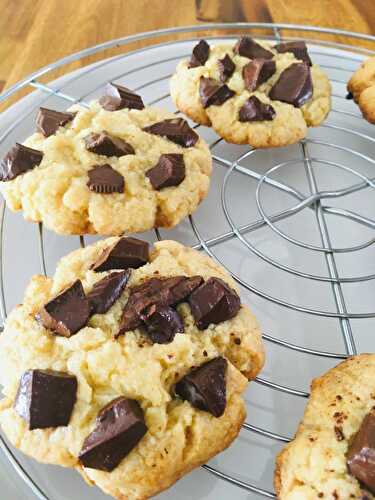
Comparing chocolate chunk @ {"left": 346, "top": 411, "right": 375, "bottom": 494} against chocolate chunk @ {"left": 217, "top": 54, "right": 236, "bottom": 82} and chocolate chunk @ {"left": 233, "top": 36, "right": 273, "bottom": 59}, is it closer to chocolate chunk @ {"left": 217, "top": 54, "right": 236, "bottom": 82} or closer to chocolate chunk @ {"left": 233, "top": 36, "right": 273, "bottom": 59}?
chocolate chunk @ {"left": 217, "top": 54, "right": 236, "bottom": 82}

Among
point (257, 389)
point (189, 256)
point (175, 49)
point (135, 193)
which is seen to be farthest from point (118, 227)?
point (175, 49)

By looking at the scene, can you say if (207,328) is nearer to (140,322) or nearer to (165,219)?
(140,322)

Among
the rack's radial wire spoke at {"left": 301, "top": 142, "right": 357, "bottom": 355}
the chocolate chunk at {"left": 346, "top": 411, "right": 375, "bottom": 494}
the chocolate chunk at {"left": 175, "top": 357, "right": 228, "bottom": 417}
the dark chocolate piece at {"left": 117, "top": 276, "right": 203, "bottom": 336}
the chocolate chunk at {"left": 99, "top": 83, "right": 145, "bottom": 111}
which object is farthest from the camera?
the chocolate chunk at {"left": 99, "top": 83, "right": 145, "bottom": 111}

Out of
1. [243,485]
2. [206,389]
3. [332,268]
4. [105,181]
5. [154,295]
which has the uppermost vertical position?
[105,181]

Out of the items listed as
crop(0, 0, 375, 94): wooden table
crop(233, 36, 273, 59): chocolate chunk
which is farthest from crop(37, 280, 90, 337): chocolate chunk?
crop(0, 0, 375, 94): wooden table

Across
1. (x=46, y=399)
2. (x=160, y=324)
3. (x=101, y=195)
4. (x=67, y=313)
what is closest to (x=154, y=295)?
(x=160, y=324)

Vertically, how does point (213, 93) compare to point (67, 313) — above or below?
above

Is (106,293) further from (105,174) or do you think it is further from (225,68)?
(225,68)
